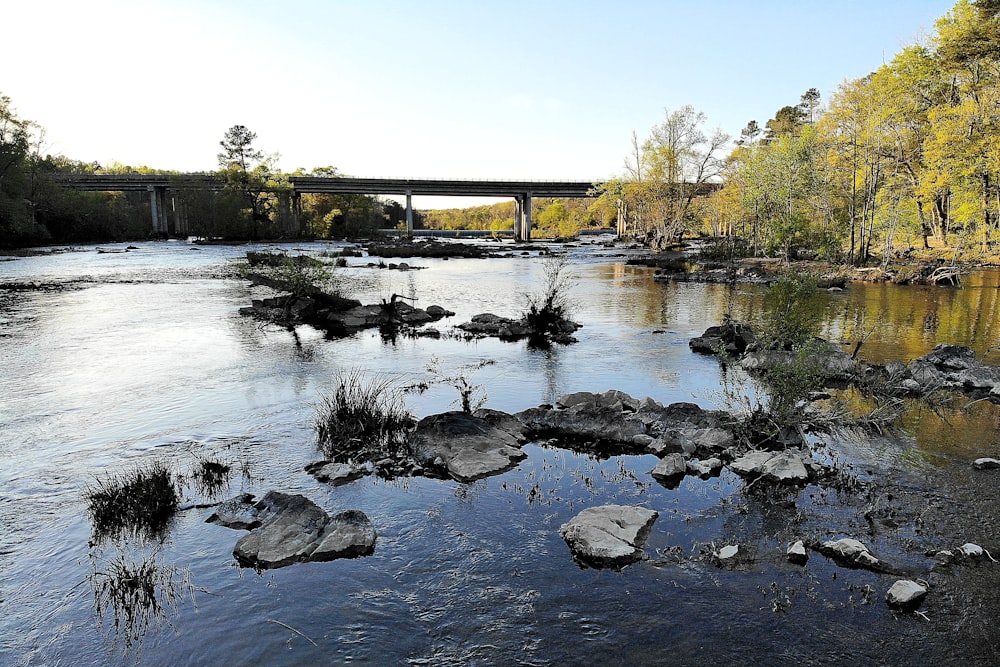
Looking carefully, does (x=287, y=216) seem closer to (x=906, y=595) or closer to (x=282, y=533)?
(x=282, y=533)

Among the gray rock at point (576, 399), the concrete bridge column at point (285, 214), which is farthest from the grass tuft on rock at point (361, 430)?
the concrete bridge column at point (285, 214)

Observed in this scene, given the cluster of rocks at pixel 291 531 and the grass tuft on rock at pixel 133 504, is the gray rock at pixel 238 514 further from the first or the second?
the grass tuft on rock at pixel 133 504

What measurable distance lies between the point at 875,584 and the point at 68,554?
7.89 metres

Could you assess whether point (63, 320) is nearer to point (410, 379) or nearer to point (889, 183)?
point (410, 379)

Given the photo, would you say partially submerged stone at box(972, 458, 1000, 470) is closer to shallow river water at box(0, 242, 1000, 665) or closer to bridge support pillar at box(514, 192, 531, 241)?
shallow river water at box(0, 242, 1000, 665)

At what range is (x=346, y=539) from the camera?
651 cm

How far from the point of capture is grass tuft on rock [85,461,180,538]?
6.90 metres

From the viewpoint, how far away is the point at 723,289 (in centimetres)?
3244

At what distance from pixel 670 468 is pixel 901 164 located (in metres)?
45.9

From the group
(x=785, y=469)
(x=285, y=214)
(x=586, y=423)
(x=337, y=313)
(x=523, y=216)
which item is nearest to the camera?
(x=785, y=469)

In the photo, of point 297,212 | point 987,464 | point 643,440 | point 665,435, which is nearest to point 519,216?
point 297,212

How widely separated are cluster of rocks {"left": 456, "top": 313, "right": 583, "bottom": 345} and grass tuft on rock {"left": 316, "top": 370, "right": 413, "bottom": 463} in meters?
8.36

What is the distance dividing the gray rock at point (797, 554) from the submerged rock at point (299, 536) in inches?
167

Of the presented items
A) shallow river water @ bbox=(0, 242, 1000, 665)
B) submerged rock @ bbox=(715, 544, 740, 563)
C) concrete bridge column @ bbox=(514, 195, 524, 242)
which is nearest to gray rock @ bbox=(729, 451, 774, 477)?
shallow river water @ bbox=(0, 242, 1000, 665)
